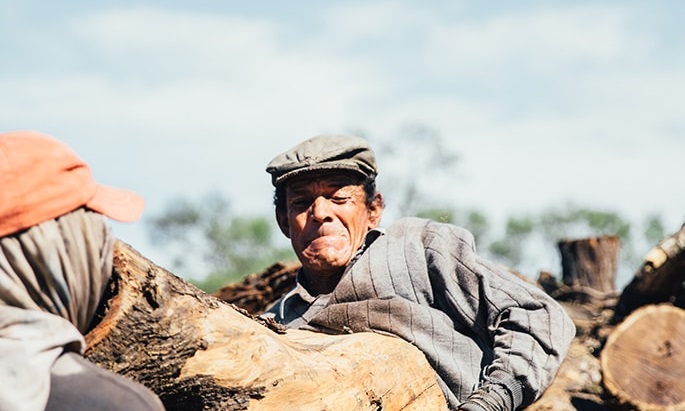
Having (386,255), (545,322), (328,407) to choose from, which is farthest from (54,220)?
(545,322)

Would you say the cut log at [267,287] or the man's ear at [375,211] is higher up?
the man's ear at [375,211]

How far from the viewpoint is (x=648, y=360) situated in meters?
7.03

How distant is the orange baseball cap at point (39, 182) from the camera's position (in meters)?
2.23

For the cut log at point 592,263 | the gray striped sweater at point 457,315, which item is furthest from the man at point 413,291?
the cut log at point 592,263

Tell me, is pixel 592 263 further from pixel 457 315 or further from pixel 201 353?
pixel 201 353

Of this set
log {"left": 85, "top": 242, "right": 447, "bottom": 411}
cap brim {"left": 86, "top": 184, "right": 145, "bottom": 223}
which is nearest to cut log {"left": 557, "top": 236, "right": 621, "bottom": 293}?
log {"left": 85, "top": 242, "right": 447, "bottom": 411}

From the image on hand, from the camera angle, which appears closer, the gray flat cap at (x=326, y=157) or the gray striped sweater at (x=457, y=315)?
the gray striped sweater at (x=457, y=315)

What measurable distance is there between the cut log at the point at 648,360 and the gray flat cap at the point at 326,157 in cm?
327

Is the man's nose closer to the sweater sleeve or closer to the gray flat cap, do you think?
the gray flat cap

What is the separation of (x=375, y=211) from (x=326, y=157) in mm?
442

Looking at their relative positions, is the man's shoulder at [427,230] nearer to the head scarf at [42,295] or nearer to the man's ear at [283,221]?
the man's ear at [283,221]

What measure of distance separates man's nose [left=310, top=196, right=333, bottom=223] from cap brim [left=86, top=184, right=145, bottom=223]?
5.72 ft

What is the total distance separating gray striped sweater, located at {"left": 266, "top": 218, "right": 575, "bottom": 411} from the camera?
12.3 feet

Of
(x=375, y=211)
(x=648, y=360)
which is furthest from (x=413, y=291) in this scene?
(x=648, y=360)
